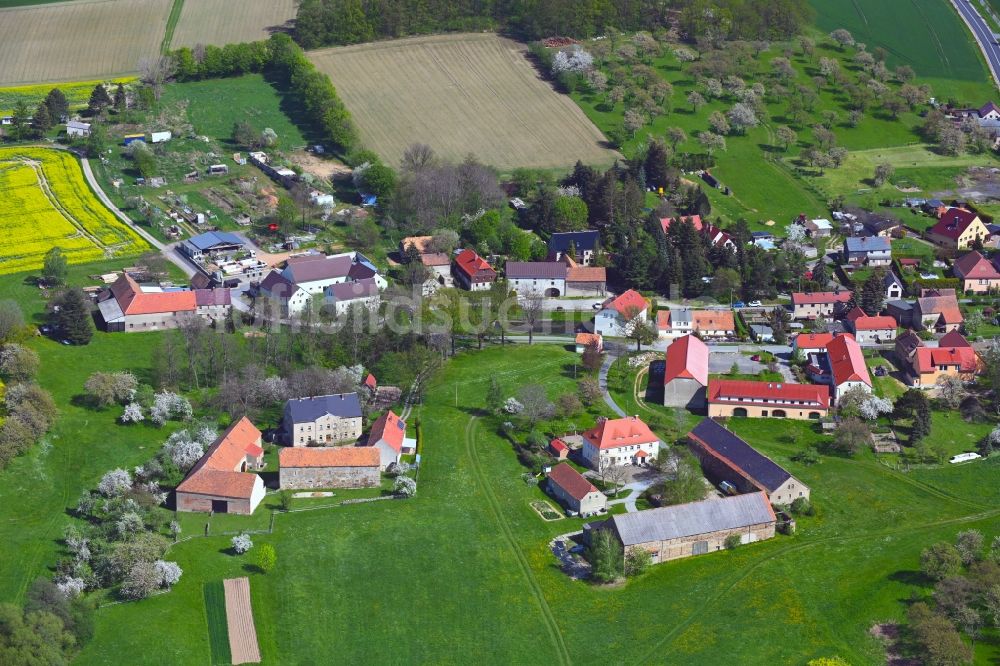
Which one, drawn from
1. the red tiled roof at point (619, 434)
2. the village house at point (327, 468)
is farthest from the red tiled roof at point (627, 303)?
the village house at point (327, 468)

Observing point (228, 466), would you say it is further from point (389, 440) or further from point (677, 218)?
point (677, 218)

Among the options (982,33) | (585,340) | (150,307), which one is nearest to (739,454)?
(585,340)

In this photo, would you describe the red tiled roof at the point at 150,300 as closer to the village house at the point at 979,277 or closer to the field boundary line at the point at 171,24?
the field boundary line at the point at 171,24

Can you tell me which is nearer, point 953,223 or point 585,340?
point 585,340

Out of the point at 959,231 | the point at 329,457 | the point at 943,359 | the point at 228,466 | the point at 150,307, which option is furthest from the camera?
the point at 959,231

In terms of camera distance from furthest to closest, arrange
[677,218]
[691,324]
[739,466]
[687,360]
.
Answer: [677,218] → [691,324] → [687,360] → [739,466]

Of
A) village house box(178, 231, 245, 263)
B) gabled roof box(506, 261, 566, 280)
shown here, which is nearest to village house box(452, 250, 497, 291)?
gabled roof box(506, 261, 566, 280)
